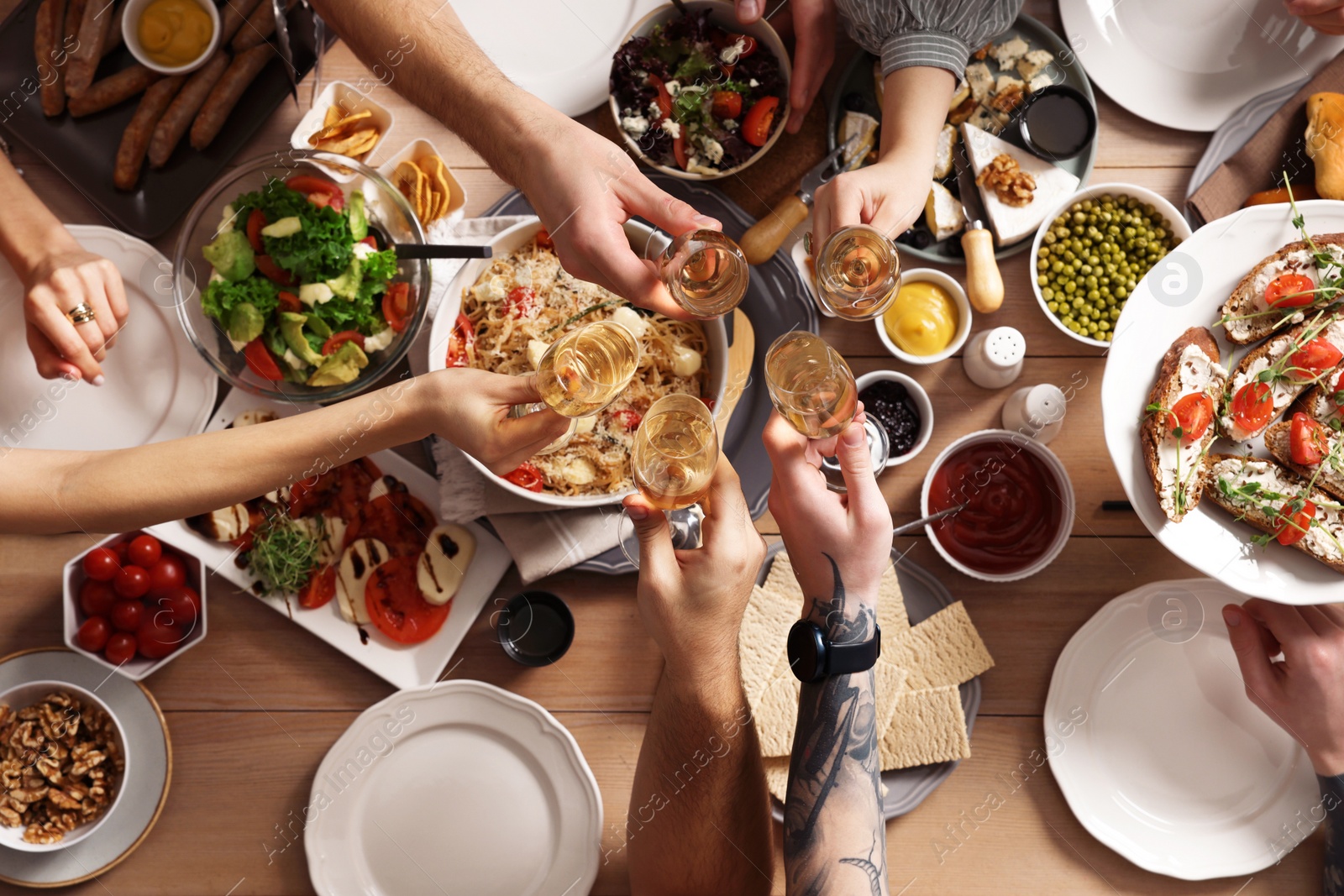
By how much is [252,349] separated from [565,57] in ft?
4.24

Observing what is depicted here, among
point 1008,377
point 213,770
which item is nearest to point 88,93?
point 213,770

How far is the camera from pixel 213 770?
8.30 ft

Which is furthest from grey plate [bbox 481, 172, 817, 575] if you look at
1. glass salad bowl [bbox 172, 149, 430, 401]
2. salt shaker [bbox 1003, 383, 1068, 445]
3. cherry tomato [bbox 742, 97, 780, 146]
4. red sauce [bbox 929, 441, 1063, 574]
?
glass salad bowl [bbox 172, 149, 430, 401]

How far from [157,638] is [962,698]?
7.67ft

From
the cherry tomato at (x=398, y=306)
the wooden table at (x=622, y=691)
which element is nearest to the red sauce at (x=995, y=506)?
the wooden table at (x=622, y=691)

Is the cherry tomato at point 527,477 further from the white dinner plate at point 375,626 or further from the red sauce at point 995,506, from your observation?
the red sauce at point 995,506

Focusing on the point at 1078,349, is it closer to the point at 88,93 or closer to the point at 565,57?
the point at 565,57

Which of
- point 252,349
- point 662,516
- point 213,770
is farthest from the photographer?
point 213,770

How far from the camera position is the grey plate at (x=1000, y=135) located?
2516 mm

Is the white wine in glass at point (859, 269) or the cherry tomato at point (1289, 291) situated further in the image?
the cherry tomato at point (1289, 291)

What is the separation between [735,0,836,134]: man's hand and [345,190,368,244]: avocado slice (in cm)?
121

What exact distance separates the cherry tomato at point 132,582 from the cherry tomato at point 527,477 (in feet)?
3.49

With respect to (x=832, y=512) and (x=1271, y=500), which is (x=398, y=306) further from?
(x=1271, y=500)

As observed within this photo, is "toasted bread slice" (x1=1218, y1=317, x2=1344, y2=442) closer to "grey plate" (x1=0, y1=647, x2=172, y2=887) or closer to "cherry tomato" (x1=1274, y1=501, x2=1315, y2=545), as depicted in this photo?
"cherry tomato" (x1=1274, y1=501, x2=1315, y2=545)
